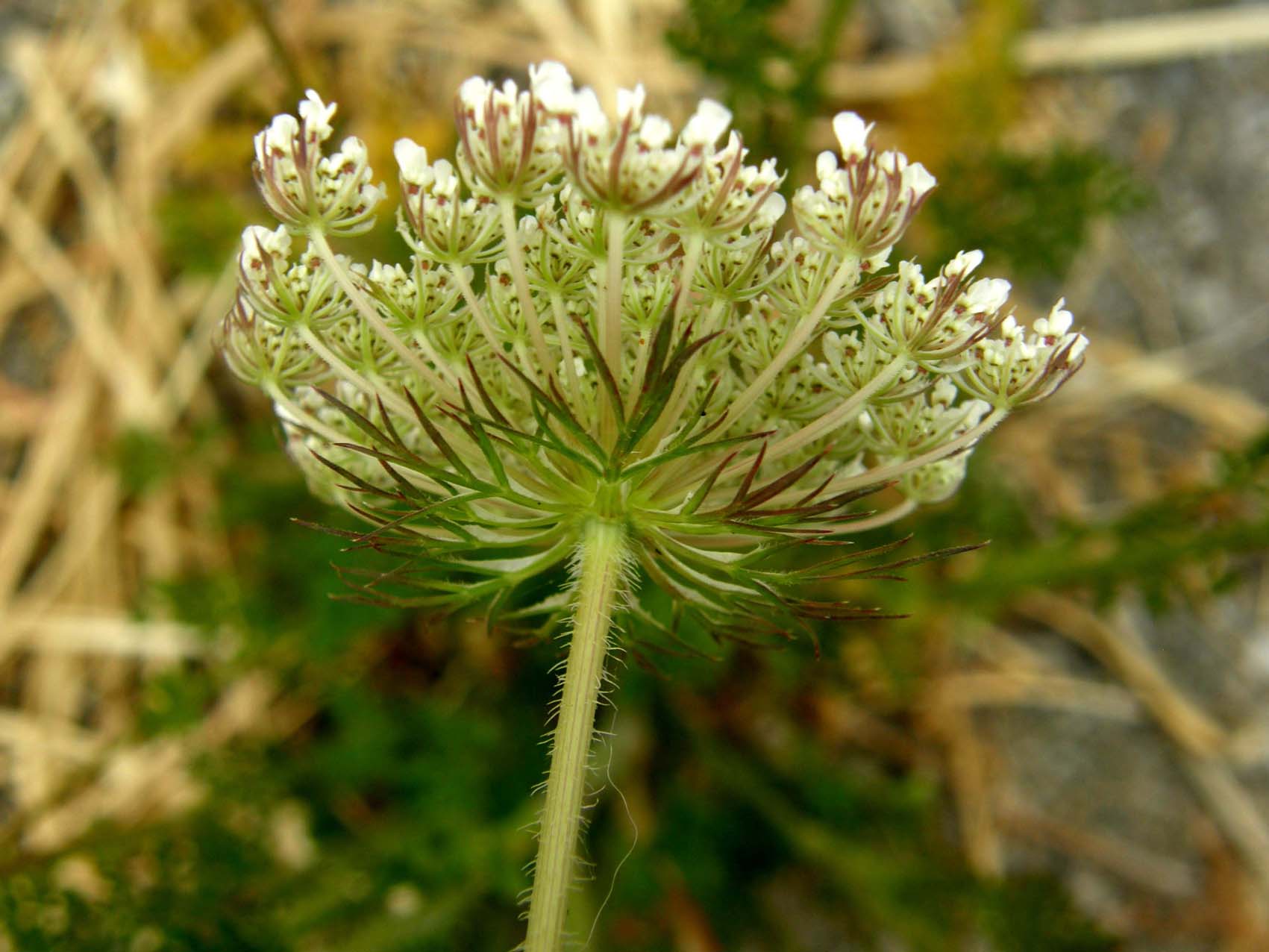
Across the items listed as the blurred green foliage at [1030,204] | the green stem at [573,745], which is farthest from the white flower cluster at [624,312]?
the blurred green foliage at [1030,204]

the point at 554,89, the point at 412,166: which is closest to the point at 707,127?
the point at 554,89

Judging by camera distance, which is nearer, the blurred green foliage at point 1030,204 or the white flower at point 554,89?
the white flower at point 554,89

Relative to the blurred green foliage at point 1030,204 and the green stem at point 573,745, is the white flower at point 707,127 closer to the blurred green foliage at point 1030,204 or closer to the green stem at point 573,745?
the green stem at point 573,745

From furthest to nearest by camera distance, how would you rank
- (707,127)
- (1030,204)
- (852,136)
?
(1030,204), (852,136), (707,127)

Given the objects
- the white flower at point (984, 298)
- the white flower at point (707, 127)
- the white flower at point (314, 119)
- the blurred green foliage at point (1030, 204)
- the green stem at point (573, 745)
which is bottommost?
the green stem at point (573, 745)

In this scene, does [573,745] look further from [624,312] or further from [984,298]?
[984,298]

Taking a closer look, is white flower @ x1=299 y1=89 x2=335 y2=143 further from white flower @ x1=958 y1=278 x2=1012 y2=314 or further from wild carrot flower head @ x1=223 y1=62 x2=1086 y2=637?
white flower @ x1=958 y1=278 x2=1012 y2=314
